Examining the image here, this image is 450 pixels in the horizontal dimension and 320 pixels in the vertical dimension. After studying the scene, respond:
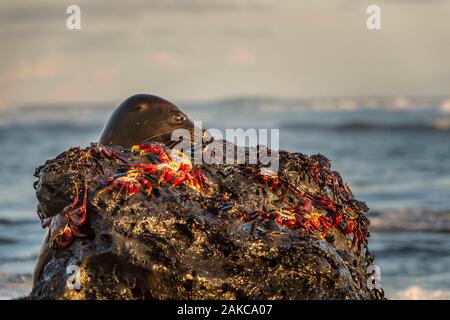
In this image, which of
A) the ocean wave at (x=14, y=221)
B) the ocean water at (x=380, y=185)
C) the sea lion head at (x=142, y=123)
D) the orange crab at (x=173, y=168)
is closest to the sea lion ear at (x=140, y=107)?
the sea lion head at (x=142, y=123)

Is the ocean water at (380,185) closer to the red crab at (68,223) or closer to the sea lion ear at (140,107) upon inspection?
the sea lion ear at (140,107)

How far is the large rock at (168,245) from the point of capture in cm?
464

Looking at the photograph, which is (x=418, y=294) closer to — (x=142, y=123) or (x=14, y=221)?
(x=142, y=123)

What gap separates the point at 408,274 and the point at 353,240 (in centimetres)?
442

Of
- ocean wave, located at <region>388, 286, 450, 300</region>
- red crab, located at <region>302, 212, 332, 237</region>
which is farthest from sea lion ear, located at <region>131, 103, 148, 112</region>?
ocean wave, located at <region>388, 286, 450, 300</region>

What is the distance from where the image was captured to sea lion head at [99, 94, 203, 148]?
597 centimetres

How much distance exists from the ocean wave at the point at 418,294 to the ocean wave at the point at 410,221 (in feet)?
12.4

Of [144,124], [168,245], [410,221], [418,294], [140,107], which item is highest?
[140,107]

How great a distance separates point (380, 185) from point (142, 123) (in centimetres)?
1239

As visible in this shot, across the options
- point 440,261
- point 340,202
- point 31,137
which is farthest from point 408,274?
point 31,137

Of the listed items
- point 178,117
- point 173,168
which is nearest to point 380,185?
point 178,117

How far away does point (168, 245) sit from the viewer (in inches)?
184

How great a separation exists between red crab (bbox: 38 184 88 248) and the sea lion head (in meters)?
1.20
